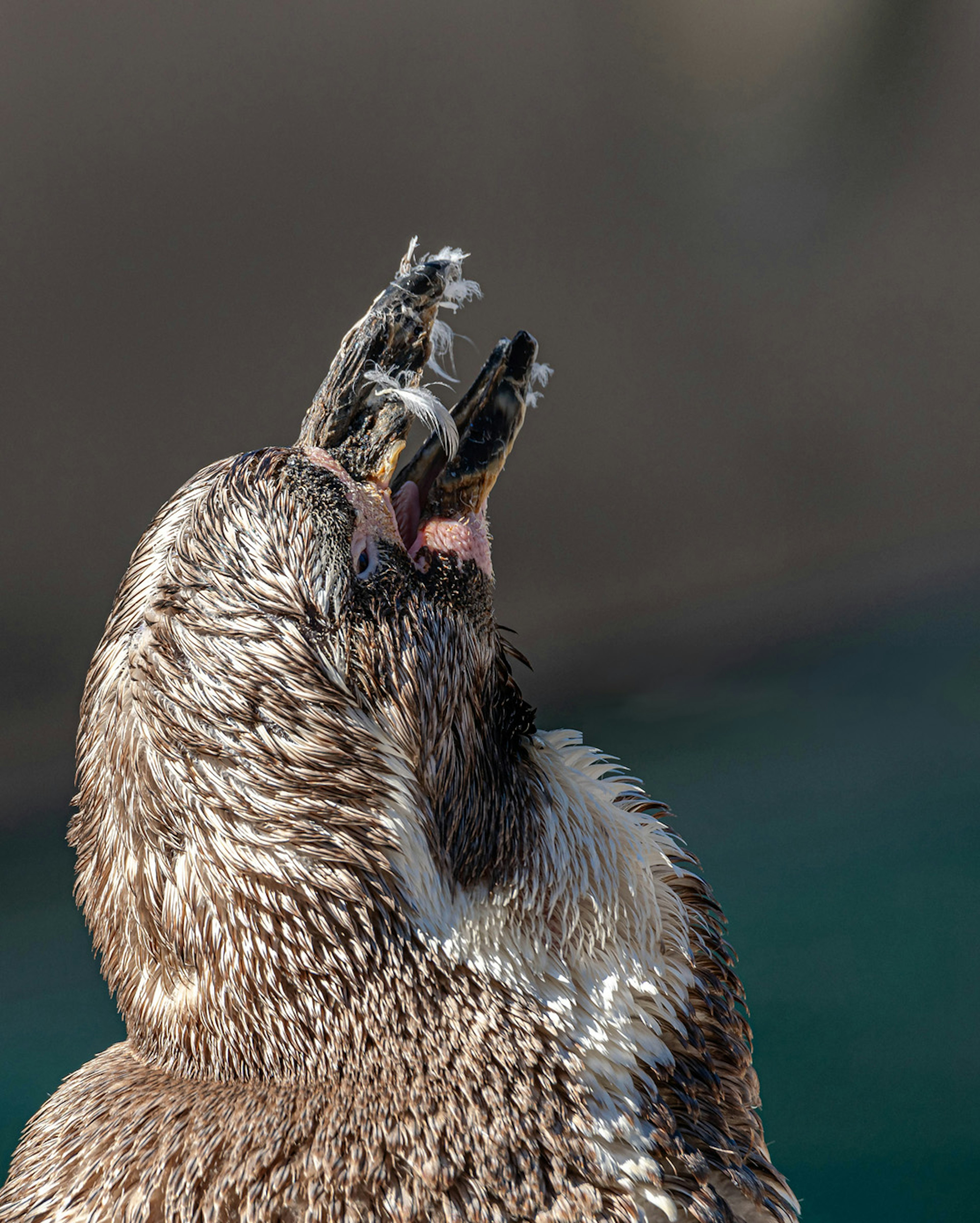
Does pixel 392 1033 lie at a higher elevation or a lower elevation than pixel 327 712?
lower

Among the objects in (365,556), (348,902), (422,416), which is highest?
(422,416)

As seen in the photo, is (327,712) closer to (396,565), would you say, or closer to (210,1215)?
(396,565)

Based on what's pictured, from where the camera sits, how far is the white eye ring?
0.68m

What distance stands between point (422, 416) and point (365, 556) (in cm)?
12

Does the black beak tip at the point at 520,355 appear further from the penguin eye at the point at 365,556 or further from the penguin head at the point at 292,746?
the penguin eye at the point at 365,556

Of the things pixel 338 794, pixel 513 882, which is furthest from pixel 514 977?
pixel 338 794

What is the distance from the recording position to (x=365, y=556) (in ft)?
2.27

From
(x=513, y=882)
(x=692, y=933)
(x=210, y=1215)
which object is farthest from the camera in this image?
(x=692, y=933)

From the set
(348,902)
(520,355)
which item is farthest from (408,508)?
(348,902)

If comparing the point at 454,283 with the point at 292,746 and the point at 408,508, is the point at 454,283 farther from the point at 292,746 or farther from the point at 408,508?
the point at 292,746

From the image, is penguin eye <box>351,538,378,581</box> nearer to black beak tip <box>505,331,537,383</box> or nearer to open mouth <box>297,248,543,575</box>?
open mouth <box>297,248,543,575</box>

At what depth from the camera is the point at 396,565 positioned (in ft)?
2.28

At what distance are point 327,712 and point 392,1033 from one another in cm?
22

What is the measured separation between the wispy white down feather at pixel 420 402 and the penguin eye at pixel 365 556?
0.11 meters
